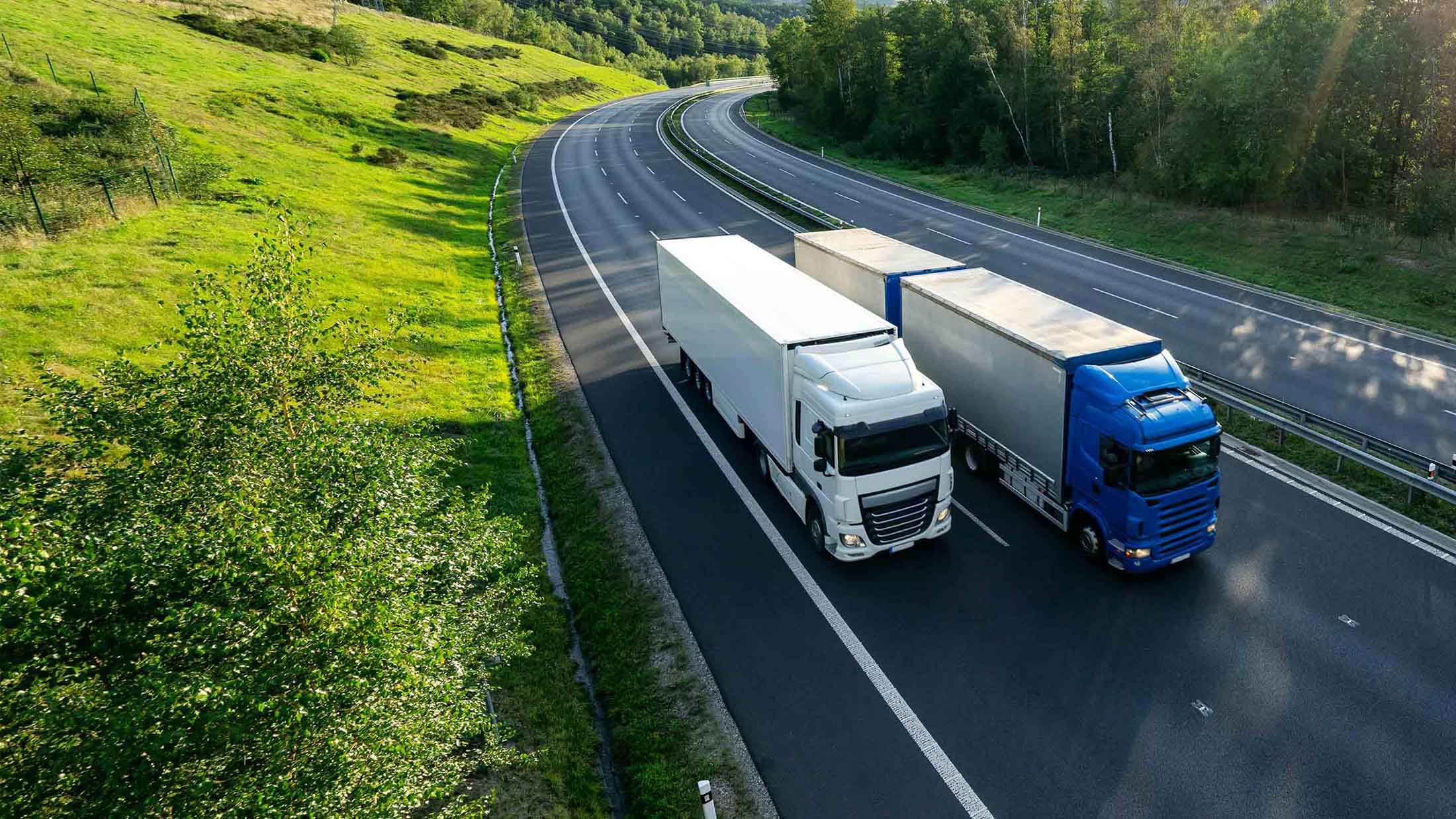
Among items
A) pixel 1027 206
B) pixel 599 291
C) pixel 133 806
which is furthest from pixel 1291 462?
pixel 1027 206

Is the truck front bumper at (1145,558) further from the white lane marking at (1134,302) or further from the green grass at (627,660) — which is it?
the white lane marking at (1134,302)

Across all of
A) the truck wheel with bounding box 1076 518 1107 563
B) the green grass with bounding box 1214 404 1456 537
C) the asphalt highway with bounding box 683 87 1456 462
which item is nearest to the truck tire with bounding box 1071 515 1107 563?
the truck wheel with bounding box 1076 518 1107 563

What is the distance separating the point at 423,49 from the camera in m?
89.0

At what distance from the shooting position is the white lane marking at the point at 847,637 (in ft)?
31.7

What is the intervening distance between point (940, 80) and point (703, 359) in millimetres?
52242

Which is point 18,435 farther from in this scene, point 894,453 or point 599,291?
point 599,291

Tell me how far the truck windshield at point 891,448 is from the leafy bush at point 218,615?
7004 mm

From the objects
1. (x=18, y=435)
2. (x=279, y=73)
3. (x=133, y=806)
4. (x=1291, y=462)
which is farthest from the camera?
(x=279, y=73)

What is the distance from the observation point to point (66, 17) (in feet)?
172

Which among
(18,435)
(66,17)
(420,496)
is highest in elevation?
(66,17)

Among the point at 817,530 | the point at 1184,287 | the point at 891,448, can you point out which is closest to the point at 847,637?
the point at 817,530

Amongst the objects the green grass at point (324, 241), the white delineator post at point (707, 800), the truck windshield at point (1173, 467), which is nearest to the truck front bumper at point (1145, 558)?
the truck windshield at point (1173, 467)

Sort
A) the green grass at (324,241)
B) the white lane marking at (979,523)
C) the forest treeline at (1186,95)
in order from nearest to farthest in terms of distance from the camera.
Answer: the green grass at (324,241) → the white lane marking at (979,523) → the forest treeline at (1186,95)

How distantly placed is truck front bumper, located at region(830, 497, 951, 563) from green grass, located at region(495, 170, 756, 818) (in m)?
3.32
